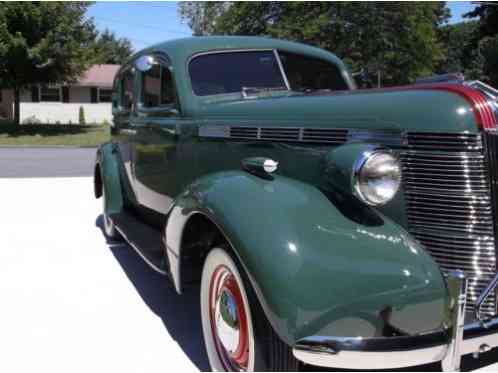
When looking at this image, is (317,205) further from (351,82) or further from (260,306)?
(351,82)

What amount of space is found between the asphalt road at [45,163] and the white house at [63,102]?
36.3 ft

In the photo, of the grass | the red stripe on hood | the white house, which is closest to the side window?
the red stripe on hood

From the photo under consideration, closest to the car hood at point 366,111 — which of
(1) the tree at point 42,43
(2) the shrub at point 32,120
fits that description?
(1) the tree at point 42,43

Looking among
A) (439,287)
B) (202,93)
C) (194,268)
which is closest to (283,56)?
(202,93)

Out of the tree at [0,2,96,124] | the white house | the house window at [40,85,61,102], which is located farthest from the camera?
the house window at [40,85,61,102]

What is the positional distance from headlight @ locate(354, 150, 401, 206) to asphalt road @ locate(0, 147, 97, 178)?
30.3 feet

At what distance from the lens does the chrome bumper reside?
1.79m

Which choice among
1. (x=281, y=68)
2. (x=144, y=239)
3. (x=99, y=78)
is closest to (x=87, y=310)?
(x=144, y=239)

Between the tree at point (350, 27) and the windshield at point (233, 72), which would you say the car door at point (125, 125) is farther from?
the tree at point (350, 27)

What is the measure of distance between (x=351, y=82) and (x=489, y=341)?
2.72m

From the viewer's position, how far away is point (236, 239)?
2.07 meters

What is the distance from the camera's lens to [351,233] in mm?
2045

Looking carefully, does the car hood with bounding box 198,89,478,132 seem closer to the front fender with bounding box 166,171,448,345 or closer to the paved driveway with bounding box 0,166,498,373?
the front fender with bounding box 166,171,448,345

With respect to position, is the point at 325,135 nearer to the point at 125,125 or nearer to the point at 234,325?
the point at 234,325
